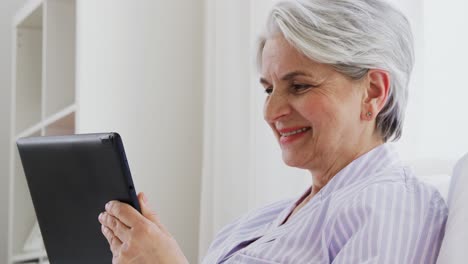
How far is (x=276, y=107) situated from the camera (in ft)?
4.16

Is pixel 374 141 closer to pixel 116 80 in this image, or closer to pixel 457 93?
pixel 457 93

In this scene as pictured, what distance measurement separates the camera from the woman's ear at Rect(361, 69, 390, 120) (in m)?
1.18

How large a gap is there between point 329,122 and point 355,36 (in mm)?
145

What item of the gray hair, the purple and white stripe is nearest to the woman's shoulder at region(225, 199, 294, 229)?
the purple and white stripe

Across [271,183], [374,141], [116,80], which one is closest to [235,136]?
[271,183]

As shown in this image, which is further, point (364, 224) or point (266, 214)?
point (266, 214)

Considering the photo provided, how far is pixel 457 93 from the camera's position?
1515 mm

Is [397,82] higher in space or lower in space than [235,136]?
higher

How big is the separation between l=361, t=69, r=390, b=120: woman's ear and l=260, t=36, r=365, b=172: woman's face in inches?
0.4

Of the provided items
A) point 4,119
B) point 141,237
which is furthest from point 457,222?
point 4,119

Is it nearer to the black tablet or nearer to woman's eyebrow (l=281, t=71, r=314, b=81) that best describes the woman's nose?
woman's eyebrow (l=281, t=71, r=314, b=81)

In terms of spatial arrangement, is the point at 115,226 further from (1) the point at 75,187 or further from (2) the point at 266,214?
(2) the point at 266,214

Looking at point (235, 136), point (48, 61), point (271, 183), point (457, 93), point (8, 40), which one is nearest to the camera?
point (457, 93)

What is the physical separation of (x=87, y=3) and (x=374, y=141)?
1226 mm
